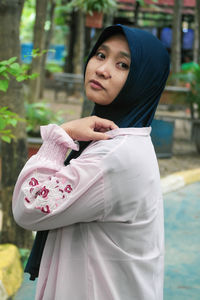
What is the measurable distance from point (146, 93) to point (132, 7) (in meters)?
22.8

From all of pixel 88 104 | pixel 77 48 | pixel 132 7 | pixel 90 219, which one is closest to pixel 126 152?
pixel 90 219

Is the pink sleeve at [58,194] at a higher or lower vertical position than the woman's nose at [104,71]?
lower

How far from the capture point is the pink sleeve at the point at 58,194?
5.84 ft

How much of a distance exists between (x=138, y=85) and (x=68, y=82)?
18.0 m

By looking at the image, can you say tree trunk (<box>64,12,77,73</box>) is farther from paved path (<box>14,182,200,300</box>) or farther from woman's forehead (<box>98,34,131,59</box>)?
woman's forehead (<box>98,34,131,59</box>)

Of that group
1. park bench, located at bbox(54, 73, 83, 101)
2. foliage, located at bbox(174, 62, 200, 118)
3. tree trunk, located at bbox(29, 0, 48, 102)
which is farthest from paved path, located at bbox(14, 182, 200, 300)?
park bench, located at bbox(54, 73, 83, 101)

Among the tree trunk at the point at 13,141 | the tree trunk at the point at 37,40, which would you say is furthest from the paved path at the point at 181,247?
the tree trunk at the point at 37,40

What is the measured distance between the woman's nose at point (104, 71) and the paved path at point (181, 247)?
2.40 meters

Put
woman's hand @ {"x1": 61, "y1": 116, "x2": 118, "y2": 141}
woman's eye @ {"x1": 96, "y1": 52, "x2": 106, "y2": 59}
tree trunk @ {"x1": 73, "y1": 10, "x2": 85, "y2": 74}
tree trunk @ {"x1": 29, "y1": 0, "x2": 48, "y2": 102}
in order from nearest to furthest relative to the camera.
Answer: woman's hand @ {"x1": 61, "y1": 116, "x2": 118, "y2": 141}
woman's eye @ {"x1": 96, "y1": 52, "x2": 106, "y2": 59}
tree trunk @ {"x1": 29, "y1": 0, "x2": 48, "y2": 102}
tree trunk @ {"x1": 73, "y1": 10, "x2": 85, "y2": 74}

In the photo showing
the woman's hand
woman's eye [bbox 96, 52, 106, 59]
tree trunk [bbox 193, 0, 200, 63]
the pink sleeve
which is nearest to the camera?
the pink sleeve

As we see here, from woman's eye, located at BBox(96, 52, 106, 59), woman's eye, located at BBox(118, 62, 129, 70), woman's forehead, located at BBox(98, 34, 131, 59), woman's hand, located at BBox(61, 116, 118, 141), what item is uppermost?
woman's forehead, located at BBox(98, 34, 131, 59)

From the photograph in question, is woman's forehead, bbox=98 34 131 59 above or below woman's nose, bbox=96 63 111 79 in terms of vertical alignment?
above

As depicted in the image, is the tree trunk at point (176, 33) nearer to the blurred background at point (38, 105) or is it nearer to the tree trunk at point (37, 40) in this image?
the blurred background at point (38, 105)

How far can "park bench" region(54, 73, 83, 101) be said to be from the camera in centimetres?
1975
